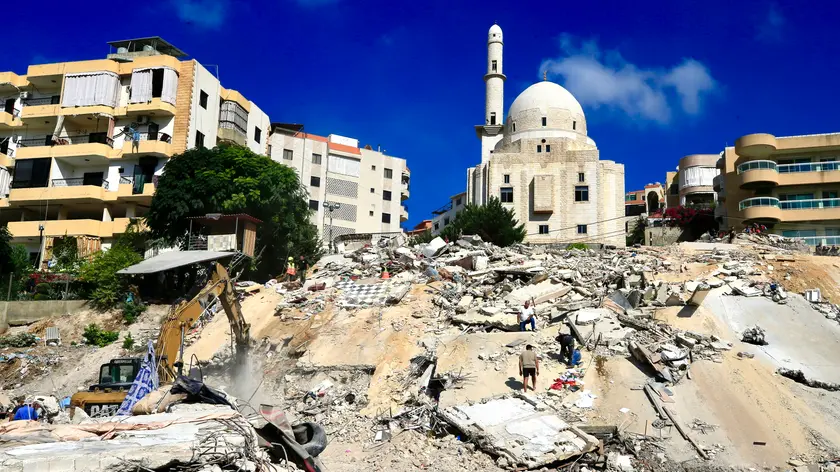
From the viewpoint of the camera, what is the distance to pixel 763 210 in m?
34.0

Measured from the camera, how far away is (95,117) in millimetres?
33438

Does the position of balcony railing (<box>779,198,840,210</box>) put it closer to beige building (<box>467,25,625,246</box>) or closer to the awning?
beige building (<box>467,25,625,246</box>)

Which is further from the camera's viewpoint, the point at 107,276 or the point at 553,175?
the point at 553,175

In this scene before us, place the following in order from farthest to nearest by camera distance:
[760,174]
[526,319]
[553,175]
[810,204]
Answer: [553,175] < [760,174] < [810,204] < [526,319]

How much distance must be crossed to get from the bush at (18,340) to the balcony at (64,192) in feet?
33.6

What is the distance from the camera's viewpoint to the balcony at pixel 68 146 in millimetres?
32562

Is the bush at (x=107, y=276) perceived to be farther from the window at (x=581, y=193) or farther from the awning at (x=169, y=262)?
the window at (x=581, y=193)

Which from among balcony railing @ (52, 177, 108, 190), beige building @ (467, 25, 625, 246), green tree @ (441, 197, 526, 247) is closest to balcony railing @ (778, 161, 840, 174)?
beige building @ (467, 25, 625, 246)

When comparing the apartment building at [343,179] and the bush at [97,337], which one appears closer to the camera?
the bush at [97,337]

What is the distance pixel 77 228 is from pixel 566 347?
26224 millimetres

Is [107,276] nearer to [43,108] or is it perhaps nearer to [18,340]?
[18,340]

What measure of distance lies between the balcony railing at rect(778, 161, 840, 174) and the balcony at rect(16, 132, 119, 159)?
117 feet

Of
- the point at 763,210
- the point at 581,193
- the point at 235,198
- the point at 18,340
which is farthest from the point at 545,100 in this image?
the point at 18,340

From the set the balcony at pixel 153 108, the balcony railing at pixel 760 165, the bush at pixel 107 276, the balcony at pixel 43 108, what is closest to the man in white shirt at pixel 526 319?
the bush at pixel 107 276
